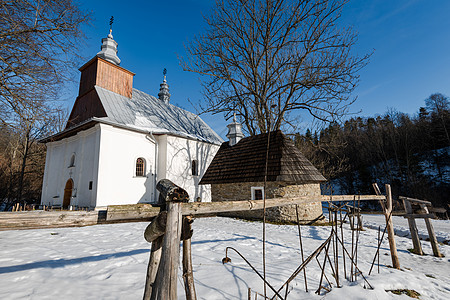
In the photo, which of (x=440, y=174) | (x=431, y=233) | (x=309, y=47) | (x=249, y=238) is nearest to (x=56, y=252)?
(x=249, y=238)

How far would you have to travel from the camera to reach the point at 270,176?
9102 mm

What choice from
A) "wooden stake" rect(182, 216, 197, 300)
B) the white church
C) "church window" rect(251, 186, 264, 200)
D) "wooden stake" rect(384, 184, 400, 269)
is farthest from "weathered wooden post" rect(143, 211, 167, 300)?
the white church

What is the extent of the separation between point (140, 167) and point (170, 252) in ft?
42.9

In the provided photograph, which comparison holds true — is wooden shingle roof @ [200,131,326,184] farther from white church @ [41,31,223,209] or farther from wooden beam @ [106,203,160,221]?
wooden beam @ [106,203,160,221]

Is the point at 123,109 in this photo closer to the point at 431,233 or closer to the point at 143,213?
the point at 143,213

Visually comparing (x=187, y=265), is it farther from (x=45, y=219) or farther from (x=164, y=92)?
(x=164, y=92)

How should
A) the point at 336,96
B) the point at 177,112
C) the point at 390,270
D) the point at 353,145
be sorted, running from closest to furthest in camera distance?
1. the point at 390,270
2. the point at 336,96
3. the point at 177,112
4. the point at 353,145

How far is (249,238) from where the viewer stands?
607 cm

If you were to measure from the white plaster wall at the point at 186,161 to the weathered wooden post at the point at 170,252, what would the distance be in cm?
1265

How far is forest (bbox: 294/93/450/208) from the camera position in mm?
19844

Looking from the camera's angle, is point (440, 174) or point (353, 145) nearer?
point (440, 174)

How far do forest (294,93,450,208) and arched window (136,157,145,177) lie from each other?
14.0 m

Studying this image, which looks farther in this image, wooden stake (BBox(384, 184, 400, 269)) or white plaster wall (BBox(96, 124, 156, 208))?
white plaster wall (BBox(96, 124, 156, 208))

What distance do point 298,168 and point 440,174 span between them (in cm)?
2278
